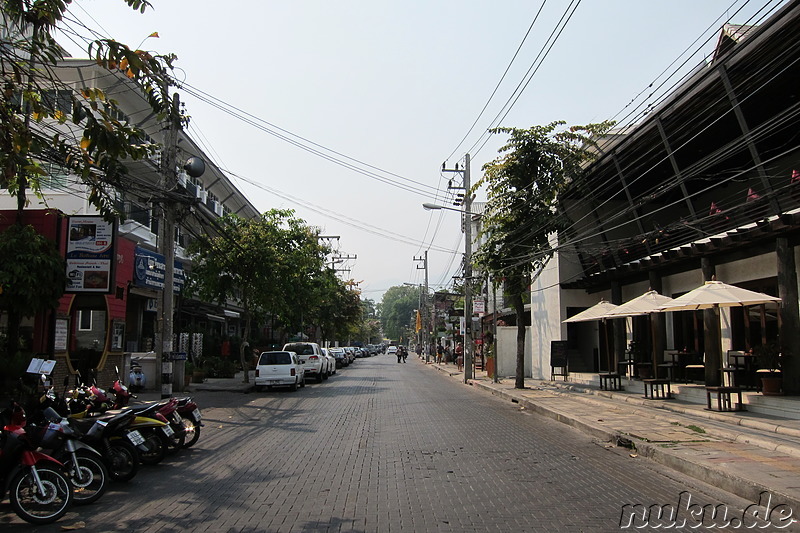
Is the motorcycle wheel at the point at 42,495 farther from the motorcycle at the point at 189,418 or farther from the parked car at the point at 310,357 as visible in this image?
the parked car at the point at 310,357

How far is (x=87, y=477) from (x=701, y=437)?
10107 mm

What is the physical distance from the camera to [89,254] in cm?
1622

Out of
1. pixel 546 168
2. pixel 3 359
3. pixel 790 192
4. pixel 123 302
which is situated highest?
pixel 546 168

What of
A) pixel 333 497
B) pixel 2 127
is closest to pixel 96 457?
pixel 333 497

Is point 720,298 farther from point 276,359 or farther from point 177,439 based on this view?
point 276,359

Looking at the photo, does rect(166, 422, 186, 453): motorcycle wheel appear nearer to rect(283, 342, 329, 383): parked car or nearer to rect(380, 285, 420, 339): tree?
rect(283, 342, 329, 383): parked car

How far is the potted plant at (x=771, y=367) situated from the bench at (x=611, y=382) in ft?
20.9

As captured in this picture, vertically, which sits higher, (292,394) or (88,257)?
(88,257)

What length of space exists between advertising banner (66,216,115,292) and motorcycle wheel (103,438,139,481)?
28.6ft

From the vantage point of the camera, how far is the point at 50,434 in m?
7.11

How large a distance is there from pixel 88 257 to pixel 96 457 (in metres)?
10.3

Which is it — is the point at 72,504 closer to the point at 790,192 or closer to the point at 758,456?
the point at 758,456

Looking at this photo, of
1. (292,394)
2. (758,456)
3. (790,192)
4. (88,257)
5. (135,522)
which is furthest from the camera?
(292,394)

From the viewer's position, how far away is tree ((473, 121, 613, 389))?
21.0m
